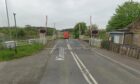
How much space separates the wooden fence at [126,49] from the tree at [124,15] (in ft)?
124

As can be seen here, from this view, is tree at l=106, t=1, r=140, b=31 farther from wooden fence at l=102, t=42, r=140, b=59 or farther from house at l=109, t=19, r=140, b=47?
wooden fence at l=102, t=42, r=140, b=59

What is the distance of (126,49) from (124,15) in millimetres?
→ 47603

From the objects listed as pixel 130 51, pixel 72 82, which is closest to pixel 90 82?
pixel 72 82

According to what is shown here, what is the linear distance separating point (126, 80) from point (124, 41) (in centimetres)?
2899

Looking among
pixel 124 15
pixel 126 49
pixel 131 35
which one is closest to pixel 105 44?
pixel 131 35

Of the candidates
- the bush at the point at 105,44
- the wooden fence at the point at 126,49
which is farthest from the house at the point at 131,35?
the wooden fence at the point at 126,49

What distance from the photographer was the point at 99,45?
1724 inches

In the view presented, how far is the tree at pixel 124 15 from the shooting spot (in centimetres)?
7229

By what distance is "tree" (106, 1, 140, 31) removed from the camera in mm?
72294

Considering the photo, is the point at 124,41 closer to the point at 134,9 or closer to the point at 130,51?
the point at 130,51

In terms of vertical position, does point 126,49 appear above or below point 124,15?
below

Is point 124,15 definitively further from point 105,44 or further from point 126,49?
point 126,49

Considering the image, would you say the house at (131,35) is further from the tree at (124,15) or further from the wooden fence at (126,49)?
the tree at (124,15)

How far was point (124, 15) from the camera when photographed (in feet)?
243
